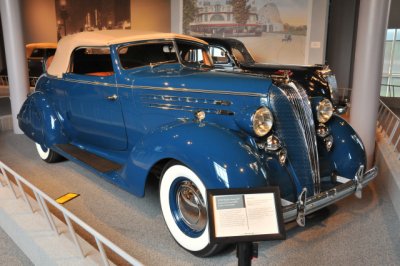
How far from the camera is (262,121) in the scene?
251 centimetres

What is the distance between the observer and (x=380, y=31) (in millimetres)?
4266

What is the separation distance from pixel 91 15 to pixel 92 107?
9855mm

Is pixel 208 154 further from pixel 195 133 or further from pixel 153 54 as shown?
pixel 153 54

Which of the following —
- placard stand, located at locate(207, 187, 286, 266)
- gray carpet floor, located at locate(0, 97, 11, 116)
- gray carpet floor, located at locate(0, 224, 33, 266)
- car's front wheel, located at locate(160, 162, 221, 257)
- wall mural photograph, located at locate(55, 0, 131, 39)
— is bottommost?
gray carpet floor, located at locate(0, 224, 33, 266)

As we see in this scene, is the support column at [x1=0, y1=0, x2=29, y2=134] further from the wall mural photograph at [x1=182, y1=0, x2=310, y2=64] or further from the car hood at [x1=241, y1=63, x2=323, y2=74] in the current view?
the wall mural photograph at [x1=182, y1=0, x2=310, y2=64]

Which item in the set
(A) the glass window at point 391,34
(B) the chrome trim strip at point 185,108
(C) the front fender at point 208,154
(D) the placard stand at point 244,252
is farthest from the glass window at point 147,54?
(A) the glass window at point 391,34

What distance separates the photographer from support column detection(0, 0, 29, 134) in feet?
17.6

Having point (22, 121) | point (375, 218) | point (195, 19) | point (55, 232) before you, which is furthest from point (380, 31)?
point (195, 19)

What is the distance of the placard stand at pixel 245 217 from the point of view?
1.58 metres

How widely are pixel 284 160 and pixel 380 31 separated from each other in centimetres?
267

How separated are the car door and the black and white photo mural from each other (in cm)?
557

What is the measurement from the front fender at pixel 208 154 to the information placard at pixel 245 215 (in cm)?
51

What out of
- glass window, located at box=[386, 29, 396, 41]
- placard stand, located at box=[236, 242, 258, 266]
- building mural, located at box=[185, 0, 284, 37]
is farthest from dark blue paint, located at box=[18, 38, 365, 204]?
glass window, located at box=[386, 29, 396, 41]

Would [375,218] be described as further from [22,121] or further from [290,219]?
[22,121]
